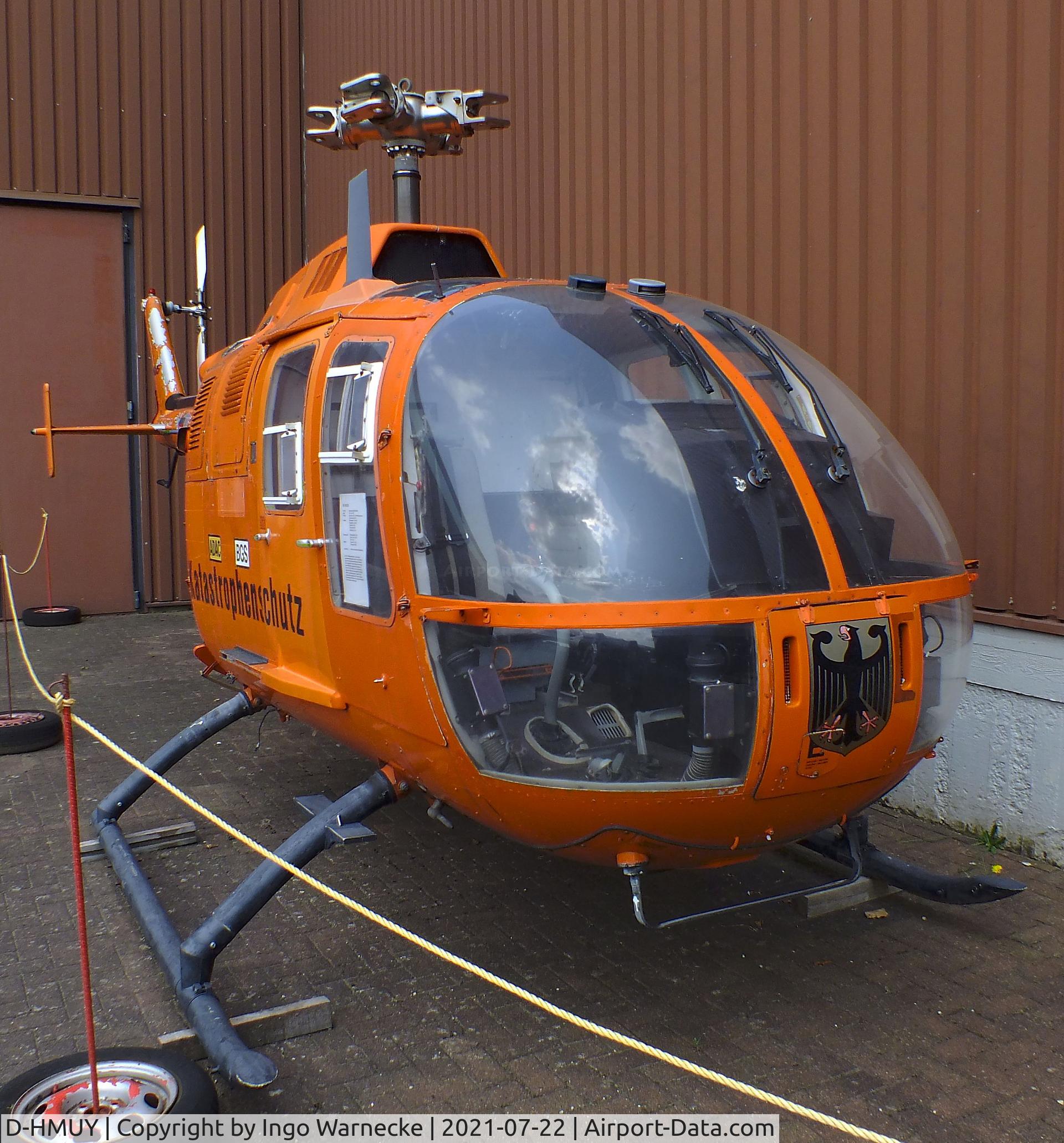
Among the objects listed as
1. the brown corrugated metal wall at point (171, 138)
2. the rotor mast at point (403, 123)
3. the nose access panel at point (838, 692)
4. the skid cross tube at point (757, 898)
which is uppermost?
the brown corrugated metal wall at point (171, 138)

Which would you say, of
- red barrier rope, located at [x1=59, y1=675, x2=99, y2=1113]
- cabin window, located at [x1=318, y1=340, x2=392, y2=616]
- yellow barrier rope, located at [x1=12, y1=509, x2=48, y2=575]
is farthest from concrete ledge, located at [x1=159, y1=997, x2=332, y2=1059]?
yellow barrier rope, located at [x1=12, y1=509, x2=48, y2=575]

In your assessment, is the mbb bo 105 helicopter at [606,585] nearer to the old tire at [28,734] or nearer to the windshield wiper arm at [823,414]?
the windshield wiper arm at [823,414]

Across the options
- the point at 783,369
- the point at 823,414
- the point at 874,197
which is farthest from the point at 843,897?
the point at 874,197

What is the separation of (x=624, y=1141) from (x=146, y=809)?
140 inches

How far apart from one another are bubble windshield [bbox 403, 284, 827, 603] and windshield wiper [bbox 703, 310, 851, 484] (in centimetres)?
25

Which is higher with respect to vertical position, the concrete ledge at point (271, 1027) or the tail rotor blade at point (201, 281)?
the tail rotor blade at point (201, 281)

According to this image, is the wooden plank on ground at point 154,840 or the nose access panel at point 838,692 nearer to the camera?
the nose access panel at point 838,692

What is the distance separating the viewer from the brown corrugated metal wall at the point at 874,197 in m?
4.68

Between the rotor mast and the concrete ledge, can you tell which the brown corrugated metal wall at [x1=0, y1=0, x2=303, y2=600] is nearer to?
the rotor mast

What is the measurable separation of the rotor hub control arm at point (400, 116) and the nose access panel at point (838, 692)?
304 centimetres

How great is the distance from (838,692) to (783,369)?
113cm

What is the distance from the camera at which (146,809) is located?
5598 millimetres

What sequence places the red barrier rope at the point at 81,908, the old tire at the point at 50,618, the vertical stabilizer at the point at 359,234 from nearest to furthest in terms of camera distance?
the red barrier rope at the point at 81,908, the vertical stabilizer at the point at 359,234, the old tire at the point at 50,618

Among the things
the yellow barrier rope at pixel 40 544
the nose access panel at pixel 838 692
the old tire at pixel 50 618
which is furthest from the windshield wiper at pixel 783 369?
the yellow barrier rope at pixel 40 544
